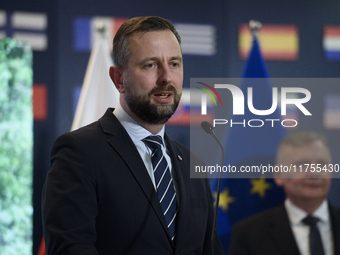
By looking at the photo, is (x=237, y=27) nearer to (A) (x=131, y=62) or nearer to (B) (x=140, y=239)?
(A) (x=131, y=62)

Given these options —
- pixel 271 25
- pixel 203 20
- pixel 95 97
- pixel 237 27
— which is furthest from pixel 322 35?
pixel 95 97

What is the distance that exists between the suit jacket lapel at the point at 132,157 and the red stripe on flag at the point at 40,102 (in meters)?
1.95

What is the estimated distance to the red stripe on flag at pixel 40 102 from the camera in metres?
3.41

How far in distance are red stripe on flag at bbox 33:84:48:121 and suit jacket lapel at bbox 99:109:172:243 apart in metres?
1.95

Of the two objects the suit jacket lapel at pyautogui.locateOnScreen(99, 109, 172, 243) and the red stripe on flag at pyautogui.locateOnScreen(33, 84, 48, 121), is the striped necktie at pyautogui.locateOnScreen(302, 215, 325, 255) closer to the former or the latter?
the suit jacket lapel at pyautogui.locateOnScreen(99, 109, 172, 243)

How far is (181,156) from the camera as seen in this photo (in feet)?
5.82

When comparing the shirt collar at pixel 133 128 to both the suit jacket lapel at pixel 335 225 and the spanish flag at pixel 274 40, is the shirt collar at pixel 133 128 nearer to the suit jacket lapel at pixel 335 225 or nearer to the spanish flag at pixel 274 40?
the suit jacket lapel at pixel 335 225

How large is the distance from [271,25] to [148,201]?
253 centimetres

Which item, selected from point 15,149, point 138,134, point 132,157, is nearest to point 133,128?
point 138,134

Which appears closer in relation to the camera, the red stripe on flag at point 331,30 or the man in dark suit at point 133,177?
the man in dark suit at point 133,177

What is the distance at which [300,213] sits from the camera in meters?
1.31

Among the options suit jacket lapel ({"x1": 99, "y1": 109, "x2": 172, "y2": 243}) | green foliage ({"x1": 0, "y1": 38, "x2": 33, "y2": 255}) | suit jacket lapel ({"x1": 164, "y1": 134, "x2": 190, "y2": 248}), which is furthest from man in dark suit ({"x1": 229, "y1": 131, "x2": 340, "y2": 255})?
green foliage ({"x1": 0, "y1": 38, "x2": 33, "y2": 255})

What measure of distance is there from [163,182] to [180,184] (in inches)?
3.4

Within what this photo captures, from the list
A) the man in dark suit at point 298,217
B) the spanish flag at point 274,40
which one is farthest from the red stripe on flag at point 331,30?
the man in dark suit at point 298,217
